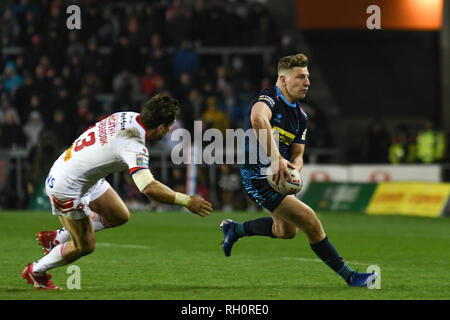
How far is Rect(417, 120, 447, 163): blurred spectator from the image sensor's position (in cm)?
2331

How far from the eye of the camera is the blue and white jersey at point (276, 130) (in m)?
9.43

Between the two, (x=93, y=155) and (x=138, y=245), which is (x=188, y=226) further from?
(x=93, y=155)

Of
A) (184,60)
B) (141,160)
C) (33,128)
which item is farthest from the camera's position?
(184,60)

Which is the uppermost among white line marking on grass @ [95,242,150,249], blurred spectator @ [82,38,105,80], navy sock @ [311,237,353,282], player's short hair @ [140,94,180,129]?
blurred spectator @ [82,38,105,80]

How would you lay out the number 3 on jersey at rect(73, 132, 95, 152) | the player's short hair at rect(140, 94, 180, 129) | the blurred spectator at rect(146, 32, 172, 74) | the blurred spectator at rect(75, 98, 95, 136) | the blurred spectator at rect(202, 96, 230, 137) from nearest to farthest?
the player's short hair at rect(140, 94, 180, 129)
the number 3 on jersey at rect(73, 132, 95, 152)
the blurred spectator at rect(202, 96, 230, 137)
the blurred spectator at rect(75, 98, 95, 136)
the blurred spectator at rect(146, 32, 172, 74)

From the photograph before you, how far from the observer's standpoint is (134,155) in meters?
8.09

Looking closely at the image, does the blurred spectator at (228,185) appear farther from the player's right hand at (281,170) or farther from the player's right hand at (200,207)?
the player's right hand at (200,207)

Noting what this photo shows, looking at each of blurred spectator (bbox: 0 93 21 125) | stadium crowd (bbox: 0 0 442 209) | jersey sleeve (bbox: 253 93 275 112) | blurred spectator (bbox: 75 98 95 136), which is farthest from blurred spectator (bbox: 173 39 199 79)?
jersey sleeve (bbox: 253 93 275 112)

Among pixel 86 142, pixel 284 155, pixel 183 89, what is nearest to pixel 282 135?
pixel 284 155

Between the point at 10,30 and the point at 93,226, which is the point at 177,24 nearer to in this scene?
the point at 10,30

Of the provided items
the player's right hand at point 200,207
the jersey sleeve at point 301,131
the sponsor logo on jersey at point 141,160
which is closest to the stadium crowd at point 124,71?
the jersey sleeve at point 301,131

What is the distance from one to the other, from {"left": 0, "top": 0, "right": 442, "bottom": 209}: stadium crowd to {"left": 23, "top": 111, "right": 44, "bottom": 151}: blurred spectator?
2 centimetres

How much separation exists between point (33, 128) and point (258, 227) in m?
13.5

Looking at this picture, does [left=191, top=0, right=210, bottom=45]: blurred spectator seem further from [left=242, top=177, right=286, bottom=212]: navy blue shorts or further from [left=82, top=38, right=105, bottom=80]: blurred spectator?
[left=242, top=177, right=286, bottom=212]: navy blue shorts
